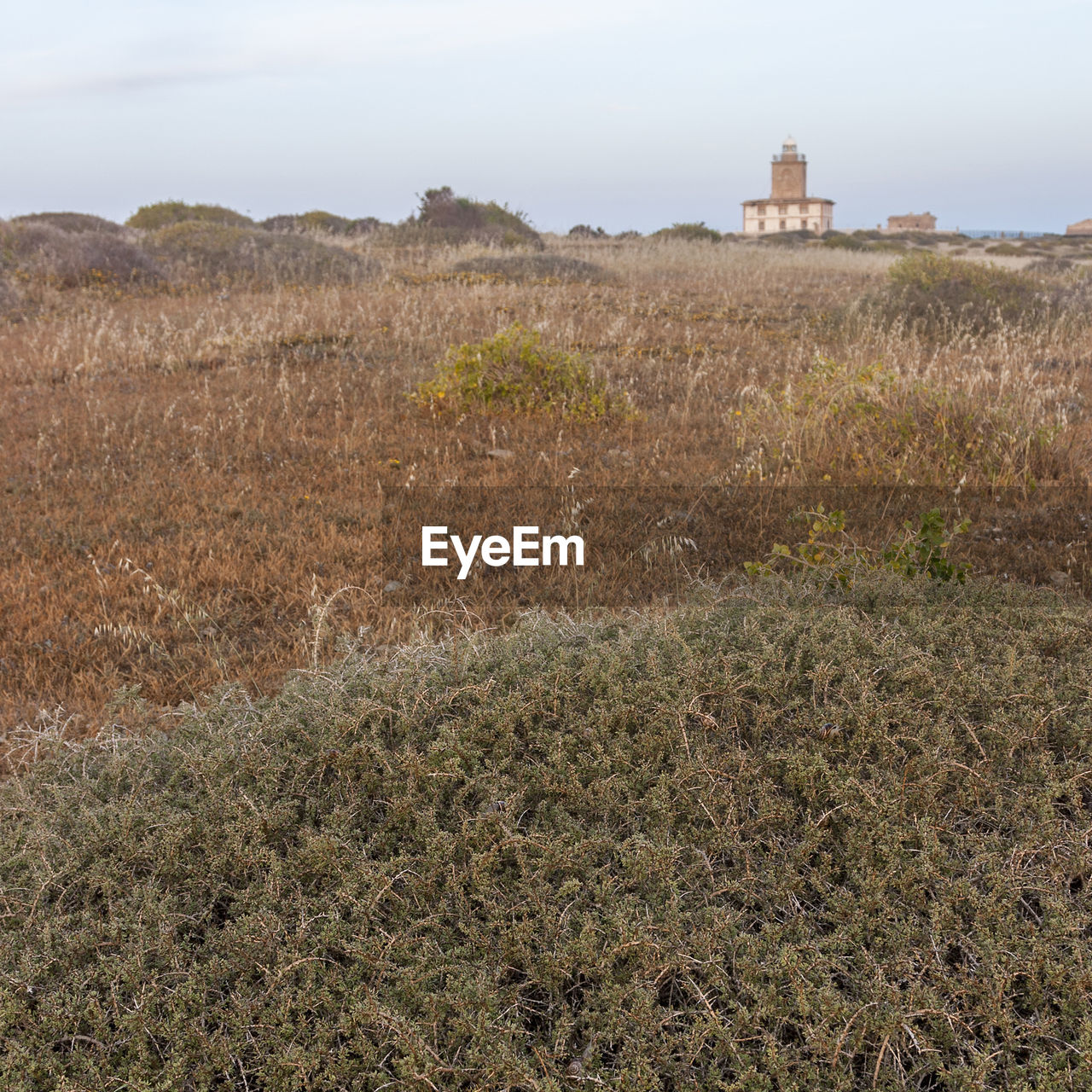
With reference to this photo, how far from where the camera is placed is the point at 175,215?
2398cm

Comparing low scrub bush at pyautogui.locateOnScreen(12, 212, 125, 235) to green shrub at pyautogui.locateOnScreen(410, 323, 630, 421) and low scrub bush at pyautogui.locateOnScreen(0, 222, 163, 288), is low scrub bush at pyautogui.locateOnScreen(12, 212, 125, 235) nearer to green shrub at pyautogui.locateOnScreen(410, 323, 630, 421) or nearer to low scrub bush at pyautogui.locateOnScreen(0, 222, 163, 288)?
low scrub bush at pyautogui.locateOnScreen(0, 222, 163, 288)

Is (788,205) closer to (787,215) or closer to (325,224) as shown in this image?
(787,215)

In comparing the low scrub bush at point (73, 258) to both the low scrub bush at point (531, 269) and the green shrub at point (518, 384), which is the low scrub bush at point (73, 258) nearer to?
the low scrub bush at point (531, 269)

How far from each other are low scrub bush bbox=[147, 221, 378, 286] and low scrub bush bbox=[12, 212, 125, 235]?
5.20 feet

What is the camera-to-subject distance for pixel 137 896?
86.4 inches

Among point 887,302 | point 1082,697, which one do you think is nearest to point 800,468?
point 1082,697

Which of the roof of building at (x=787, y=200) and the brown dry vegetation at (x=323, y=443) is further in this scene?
the roof of building at (x=787, y=200)

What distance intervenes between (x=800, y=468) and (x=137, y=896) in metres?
5.05

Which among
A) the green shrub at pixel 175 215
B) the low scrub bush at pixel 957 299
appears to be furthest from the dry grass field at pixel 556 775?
the green shrub at pixel 175 215

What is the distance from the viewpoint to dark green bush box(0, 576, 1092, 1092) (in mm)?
1806

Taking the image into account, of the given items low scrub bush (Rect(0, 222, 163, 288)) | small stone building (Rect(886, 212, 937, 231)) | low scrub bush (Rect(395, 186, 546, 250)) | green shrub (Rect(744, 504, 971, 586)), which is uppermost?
small stone building (Rect(886, 212, 937, 231))

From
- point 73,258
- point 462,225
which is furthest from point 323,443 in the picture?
point 462,225

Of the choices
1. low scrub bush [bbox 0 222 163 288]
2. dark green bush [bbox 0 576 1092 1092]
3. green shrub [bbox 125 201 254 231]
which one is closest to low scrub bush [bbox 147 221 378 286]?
low scrub bush [bbox 0 222 163 288]

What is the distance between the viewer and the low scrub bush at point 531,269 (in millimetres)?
15836
